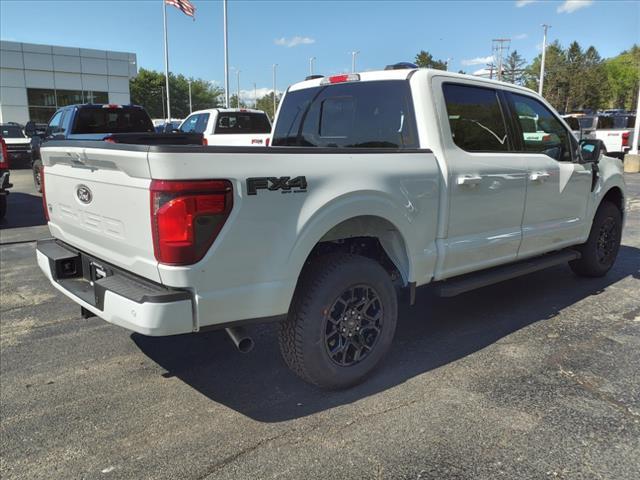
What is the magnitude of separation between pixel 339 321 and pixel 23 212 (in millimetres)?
9919

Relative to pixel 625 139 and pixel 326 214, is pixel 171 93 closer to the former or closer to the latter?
pixel 625 139

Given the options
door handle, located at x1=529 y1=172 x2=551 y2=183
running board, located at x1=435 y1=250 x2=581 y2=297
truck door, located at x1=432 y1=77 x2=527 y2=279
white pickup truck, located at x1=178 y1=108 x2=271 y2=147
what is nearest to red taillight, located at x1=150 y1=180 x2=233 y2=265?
truck door, located at x1=432 y1=77 x2=527 y2=279

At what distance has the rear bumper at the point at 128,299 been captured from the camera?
8.52ft

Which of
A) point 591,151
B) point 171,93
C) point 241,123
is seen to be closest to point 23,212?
point 241,123

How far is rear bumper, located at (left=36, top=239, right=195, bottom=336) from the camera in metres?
2.60

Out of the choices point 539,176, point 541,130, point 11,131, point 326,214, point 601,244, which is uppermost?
point 541,130

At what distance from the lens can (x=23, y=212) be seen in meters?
11.0

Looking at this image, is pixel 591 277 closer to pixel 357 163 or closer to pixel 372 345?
pixel 372 345

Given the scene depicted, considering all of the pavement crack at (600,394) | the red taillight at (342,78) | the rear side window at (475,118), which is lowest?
the pavement crack at (600,394)

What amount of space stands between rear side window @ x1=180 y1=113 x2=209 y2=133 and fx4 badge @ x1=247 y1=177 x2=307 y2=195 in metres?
11.2

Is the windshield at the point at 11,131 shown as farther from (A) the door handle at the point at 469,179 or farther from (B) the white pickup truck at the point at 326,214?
(A) the door handle at the point at 469,179

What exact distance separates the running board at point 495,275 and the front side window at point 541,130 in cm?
92

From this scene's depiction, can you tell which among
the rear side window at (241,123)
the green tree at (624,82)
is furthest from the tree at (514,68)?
the rear side window at (241,123)

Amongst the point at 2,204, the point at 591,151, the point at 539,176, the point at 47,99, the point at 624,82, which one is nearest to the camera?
the point at 539,176
